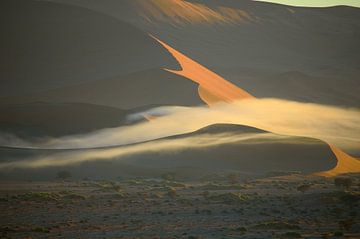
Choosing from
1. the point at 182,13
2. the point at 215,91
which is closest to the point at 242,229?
the point at 215,91

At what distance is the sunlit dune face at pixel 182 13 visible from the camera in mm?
164538

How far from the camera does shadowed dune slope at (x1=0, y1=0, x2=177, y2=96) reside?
3814 inches

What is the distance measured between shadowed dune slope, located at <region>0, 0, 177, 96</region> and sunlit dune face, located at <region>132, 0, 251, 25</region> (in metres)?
49.5

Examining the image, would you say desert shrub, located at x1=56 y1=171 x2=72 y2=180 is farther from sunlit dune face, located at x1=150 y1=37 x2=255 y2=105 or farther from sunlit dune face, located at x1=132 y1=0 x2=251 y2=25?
sunlit dune face, located at x1=132 y1=0 x2=251 y2=25

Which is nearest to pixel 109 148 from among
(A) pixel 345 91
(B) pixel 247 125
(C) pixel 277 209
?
(B) pixel 247 125

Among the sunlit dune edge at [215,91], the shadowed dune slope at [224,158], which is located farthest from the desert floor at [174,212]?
the sunlit dune edge at [215,91]

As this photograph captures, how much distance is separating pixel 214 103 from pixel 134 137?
15622 millimetres

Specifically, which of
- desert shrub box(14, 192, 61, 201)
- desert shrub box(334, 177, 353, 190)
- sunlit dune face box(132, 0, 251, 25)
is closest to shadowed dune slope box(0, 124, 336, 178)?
desert shrub box(334, 177, 353, 190)

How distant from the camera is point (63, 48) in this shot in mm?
104312

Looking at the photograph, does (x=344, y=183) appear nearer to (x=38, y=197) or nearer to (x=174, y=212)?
(x=174, y=212)

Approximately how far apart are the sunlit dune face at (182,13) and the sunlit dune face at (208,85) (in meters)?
58.1

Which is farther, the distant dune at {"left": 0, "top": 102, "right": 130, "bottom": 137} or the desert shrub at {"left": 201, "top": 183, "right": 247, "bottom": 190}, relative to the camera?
the distant dune at {"left": 0, "top": 102, "right": 130, "bottom": 137}

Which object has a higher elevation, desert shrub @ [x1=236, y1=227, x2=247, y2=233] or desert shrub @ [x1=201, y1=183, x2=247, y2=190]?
desert shrub @ [x1=201, y1=183, x2=247, y2=190]

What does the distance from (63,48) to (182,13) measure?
246 feet
